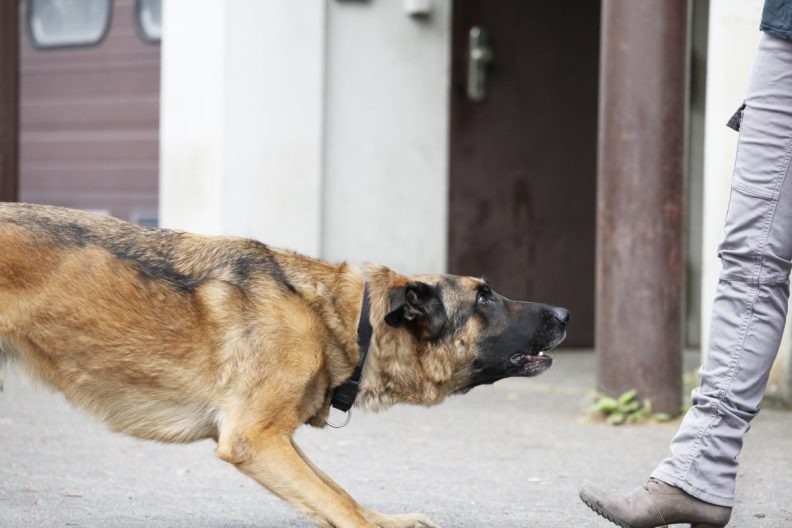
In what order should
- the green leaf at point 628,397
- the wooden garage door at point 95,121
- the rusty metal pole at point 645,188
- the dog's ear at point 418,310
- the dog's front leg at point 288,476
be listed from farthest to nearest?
the wooden garage door at point 95,121
the green leaf at point 628,397
the rusty metal pole at point 645,188
the dog's ear at point 418,310
the dog's front leg at point 288,476

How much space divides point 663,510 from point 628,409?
265cm

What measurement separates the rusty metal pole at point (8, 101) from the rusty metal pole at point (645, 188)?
3972 millimetres

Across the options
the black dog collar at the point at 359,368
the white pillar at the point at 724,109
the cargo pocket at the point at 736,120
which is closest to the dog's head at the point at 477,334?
the black dog collar at the point at 359,368

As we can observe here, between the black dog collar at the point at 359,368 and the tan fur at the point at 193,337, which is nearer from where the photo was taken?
the tan fur at the point at 193,337

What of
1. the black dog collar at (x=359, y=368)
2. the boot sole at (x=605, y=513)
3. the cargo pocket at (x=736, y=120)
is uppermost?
the cargo pocket at (x=736, y=120)

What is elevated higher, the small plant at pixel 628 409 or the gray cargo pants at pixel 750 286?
the gray cargo pants at pixel 750 286

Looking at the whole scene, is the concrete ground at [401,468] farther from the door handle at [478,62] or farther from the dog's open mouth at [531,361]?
the door handle at [478,62]

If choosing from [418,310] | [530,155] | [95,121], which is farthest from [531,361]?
[95,121]

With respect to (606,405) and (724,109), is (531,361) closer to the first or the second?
(606,405)

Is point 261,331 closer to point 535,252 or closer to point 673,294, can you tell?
point 673,294

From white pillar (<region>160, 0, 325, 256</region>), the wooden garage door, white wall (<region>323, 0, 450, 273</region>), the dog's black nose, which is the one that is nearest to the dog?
the dog's black nose

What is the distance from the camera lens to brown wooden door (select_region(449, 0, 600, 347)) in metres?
9.29

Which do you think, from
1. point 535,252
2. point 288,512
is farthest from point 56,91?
point 288,512

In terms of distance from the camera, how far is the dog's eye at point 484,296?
4218mm
